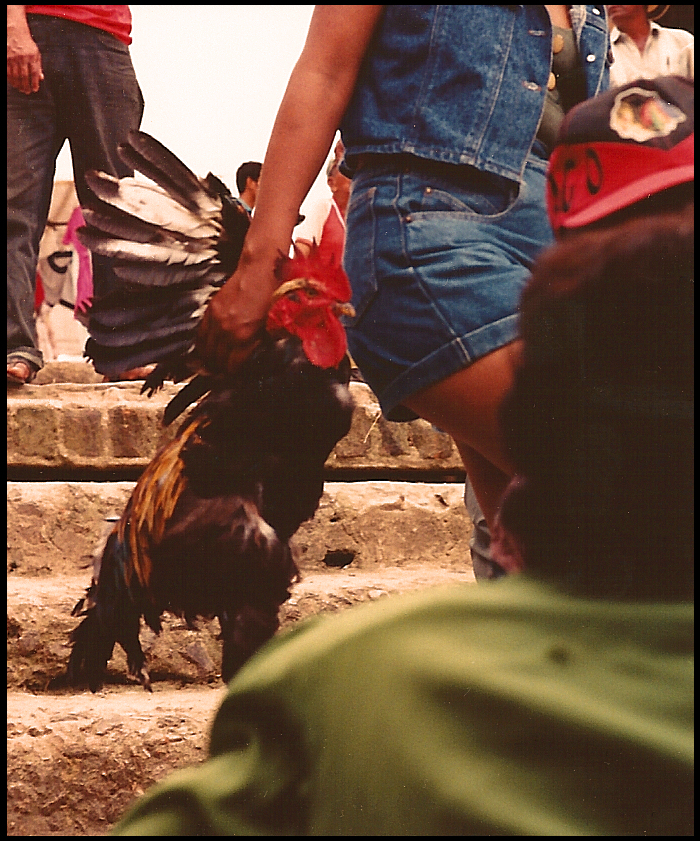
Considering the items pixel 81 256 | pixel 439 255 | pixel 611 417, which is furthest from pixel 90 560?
pixel 611 417

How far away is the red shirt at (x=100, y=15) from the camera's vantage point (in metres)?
1.36

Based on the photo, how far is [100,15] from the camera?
4.50 ft

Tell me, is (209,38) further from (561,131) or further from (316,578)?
(316,578)

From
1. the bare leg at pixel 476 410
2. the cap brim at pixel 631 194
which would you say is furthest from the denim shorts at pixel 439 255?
the cap brim at pixel 631 194

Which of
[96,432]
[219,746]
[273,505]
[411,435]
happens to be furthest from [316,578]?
[219,746]

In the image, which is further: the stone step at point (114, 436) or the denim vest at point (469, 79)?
the stone step at point (114, 436)

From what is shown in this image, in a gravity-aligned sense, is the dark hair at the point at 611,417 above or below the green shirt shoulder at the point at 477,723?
above

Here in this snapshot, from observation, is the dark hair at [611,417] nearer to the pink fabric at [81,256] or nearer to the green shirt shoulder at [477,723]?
the green shirt shoulder at [477,723]

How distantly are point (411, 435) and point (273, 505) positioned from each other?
22cm

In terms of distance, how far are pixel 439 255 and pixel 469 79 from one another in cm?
20

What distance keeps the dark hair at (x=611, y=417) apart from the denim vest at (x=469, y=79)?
55cm

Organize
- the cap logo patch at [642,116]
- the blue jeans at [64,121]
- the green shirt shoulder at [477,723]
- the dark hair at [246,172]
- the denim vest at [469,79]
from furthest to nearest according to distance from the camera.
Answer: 1. the blue jeans at [64,121]
2. the dark hair at [246,172]
3. the denim vest at [469,79]
4. the cap logo patch at [642,116]
5. the green shirt shoulder at [477,723]

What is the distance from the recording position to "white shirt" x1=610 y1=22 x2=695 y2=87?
3.54 feet

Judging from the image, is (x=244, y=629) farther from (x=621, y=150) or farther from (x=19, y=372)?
(x=621, y=150)
